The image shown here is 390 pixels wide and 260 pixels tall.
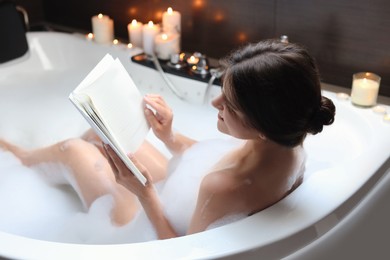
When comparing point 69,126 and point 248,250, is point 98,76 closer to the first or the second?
point 248,250

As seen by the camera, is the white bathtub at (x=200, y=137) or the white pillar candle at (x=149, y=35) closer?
the white bathtub at (x=200, y=137)

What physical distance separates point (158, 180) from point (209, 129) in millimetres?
455

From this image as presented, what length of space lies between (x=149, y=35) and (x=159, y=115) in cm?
86

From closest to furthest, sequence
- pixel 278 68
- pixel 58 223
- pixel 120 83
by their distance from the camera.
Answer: pixel 278 68
pixel 120 83
pixel 58 223

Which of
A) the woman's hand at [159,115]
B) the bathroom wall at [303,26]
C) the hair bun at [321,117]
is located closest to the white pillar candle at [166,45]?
the bathroom wall at [303,26]

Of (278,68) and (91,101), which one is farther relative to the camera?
(91,101)

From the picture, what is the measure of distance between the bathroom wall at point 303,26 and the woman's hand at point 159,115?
751 mm

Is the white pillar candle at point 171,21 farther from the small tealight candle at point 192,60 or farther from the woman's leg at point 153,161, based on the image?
the woman's leg at point 153,161

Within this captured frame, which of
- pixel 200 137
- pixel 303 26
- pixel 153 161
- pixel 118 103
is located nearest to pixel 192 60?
pixel 200 137

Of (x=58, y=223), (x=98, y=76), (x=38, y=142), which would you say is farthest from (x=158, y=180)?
(x=38, y=142)

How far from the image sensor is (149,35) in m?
2.24

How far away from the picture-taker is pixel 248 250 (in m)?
1.07

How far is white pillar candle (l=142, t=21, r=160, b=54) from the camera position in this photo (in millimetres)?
2242

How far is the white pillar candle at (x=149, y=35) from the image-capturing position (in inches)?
88.3
